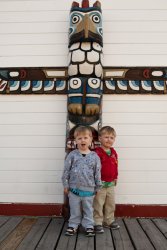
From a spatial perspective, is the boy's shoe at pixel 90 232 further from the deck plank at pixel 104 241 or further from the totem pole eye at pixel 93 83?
the totem pole eye at pixel 93 83

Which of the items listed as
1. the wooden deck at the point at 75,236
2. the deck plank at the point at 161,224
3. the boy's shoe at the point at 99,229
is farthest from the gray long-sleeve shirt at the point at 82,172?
the deck plank at the point at 161,224

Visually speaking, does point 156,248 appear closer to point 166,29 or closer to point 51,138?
point 51,138

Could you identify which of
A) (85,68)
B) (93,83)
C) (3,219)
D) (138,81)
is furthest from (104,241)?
(138,81)

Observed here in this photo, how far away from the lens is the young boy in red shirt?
136 inches

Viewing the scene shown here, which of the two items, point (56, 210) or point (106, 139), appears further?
point (56, 210)

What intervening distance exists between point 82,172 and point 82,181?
0.09 meters

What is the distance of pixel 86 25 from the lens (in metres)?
3.70

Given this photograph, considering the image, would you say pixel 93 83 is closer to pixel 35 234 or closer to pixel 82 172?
pixel 82 172

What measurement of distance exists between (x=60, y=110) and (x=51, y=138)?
385 mm

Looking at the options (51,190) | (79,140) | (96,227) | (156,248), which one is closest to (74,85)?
(79,140)

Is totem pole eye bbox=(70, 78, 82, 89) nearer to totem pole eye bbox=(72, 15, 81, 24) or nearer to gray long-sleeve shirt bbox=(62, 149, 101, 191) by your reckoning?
totem pole eye bbox=(72, 15, 81, 24)

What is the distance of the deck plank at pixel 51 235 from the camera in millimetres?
2799

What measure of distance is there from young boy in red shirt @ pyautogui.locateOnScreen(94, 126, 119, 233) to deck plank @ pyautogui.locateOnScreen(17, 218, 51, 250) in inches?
23.6

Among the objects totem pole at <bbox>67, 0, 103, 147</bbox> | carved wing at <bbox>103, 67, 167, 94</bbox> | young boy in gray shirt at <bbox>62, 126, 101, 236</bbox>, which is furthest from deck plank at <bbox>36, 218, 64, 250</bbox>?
carved wing at <bbox>103, 67, 167, 94</bbox>
